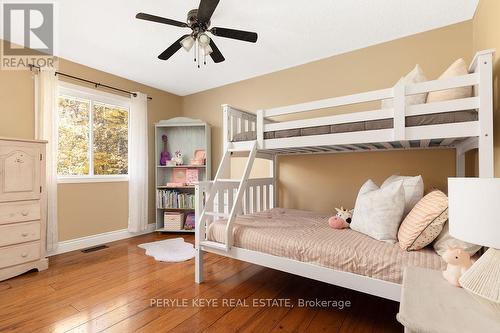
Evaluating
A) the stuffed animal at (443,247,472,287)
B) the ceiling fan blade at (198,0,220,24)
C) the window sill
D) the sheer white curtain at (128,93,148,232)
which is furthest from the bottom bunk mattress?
the window sill

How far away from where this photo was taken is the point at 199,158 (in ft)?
13.4

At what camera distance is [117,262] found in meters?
2.71

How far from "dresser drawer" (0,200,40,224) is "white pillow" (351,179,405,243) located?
10.1 feet

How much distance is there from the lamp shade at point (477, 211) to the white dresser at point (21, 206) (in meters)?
3.28

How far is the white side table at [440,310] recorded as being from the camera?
0.76 metres

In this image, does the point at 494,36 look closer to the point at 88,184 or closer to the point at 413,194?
the point at 413,194

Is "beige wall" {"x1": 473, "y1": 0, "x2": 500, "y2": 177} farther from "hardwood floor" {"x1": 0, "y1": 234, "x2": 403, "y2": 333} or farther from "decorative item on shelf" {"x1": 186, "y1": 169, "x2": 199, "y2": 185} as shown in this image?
"decorative item on shelf" {"x1": 186, "y1": 169, "x2": 199, "y2": 185}

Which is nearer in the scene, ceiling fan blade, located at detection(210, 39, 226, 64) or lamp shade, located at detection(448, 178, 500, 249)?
lamp shade, located at detection(448, 178, 500, 249)

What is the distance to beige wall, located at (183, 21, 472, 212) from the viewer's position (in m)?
2.41

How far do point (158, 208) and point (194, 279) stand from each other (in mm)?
2028

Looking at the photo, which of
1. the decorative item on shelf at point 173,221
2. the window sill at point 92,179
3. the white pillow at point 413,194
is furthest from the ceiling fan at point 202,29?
the decorative item on shelf at point 173,221

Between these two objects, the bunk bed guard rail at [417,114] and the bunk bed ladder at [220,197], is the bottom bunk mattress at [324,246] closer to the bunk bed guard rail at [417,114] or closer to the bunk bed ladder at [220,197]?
the bunk bed ladder at [220,197]

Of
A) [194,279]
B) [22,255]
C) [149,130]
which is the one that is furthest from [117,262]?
[149,130]

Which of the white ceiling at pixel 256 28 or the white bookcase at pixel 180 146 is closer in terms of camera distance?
the white ceiling at pixel 256 28
